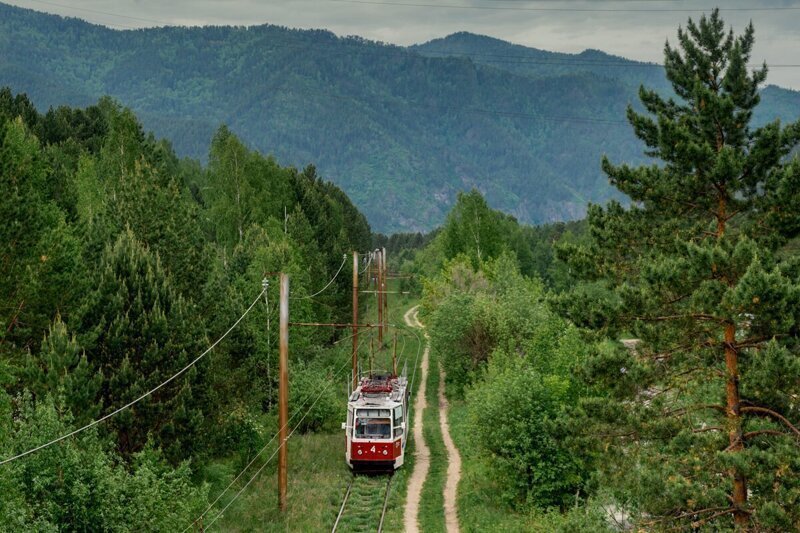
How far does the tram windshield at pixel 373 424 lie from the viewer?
1364 inches

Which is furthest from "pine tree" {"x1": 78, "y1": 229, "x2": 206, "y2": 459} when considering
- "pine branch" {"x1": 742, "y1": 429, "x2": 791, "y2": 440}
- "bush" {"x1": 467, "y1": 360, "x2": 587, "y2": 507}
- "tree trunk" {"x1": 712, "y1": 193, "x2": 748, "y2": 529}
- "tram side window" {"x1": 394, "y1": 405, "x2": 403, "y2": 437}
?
"pine branch" {"x1": 742, "y1": 429, "x2": 791, "y2": 440}

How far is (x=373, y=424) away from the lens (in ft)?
114

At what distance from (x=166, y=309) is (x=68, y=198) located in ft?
52.3

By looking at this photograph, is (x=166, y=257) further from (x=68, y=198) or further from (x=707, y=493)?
(x=707, y=493)

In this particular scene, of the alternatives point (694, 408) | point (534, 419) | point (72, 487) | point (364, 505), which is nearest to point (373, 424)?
point (364, 505)

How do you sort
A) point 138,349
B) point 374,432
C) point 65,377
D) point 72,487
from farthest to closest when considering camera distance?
1. point 374,432
2. point 138,349
3. point 65,377
4. point 72,487

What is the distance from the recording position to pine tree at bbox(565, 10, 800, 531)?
714 inches

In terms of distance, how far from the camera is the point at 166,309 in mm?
27875

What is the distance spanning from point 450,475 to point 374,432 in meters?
4.37

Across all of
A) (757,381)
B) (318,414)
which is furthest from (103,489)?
(318,414)

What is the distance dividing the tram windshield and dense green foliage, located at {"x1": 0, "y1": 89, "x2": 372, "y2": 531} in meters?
4.44

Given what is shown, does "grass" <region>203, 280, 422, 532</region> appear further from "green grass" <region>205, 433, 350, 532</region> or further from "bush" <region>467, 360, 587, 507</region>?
"bush" <region>467, 360, 587, 507</region>

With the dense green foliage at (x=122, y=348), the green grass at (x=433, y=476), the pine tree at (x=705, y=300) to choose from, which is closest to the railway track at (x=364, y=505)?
the green grass at (x=433, y=476)

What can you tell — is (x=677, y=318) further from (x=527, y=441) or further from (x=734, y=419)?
(x=527, y=441)
